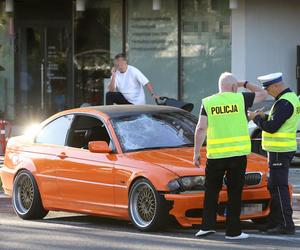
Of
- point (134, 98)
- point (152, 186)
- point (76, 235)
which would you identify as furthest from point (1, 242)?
point (134, 98)

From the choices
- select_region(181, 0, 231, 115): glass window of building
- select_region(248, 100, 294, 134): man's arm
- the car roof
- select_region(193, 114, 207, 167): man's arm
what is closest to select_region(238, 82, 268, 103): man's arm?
select_region(248, 100, 294, 134): man's arm

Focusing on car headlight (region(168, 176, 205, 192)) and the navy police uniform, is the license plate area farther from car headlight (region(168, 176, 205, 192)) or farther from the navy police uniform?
car headlight (region(168, 176, 205, 192))

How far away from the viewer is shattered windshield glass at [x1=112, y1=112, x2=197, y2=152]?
31.4 feet

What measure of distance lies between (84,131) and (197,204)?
2.27 metres

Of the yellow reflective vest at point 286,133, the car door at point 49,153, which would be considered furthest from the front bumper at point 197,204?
the car door at point 49,153

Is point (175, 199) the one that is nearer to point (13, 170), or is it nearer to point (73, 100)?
point (13, 170)

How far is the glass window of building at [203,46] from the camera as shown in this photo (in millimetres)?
21188

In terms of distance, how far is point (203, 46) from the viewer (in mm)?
21391

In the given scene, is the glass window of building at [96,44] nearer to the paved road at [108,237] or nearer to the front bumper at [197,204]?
the paved road at [108,237]

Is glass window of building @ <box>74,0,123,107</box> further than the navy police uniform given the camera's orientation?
Yes

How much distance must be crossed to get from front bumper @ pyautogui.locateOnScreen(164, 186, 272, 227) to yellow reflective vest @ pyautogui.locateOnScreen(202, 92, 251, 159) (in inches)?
20.5

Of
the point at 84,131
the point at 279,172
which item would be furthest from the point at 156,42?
the point at 279,172

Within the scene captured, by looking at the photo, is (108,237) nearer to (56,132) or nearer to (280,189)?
(280,189)

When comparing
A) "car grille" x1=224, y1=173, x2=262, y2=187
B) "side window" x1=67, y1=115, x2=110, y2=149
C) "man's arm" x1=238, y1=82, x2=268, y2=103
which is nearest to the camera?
"car grille" x1=224, y1=173, x2=262, y2=187
